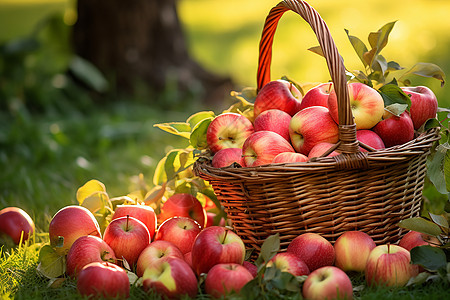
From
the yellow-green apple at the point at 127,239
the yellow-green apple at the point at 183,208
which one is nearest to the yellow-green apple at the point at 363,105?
the yellow-green apple at the point at 183,208

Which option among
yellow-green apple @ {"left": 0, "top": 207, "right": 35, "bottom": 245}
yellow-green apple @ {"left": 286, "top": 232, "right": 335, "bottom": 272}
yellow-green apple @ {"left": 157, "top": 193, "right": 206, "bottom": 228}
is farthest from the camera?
yellow-green apple @ {"left": 0, "top": 207, "right": 35, "bottom": 245}

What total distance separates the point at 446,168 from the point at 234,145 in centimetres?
81

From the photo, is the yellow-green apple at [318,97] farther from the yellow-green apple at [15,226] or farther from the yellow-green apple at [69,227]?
the yellow-green apple at [15,226]

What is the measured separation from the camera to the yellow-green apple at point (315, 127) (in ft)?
6.24

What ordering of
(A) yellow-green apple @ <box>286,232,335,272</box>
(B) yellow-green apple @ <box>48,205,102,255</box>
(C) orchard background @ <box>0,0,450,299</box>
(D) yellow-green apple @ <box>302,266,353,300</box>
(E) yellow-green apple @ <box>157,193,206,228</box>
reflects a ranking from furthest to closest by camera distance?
(C) orchard background @ <box>0,0,450,299</box>, (E) yellow-green apple @ <box>157,193,206,228</box>, (B) yellow-green apple @ <box>48,205,102,255</box>, (A) yellow-green apple @ <box>286,232,335,272</box>, (D) yellow-green apple @ <box>302,266,353,300</box>

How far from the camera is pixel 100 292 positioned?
163cm

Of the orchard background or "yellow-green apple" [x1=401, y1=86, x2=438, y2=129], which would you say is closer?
"yellow-green apple" [x1=401, y1=86, x2=438, y2=129]

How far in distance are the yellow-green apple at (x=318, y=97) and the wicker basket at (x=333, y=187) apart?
32cm

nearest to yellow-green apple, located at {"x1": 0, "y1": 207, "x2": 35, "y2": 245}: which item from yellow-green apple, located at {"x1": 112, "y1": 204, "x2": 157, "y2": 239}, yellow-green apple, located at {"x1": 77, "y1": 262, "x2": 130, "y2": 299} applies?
yellow-green apple, located at {"x1": 112, "y1": 204, "x2": 157, "y2": 239}

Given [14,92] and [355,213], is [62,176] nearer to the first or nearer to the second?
[14,92]

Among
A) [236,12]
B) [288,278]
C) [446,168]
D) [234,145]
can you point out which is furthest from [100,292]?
[236,12]

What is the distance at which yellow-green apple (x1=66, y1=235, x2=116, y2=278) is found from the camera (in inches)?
72.2

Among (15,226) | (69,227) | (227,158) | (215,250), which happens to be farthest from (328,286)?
(15,226)

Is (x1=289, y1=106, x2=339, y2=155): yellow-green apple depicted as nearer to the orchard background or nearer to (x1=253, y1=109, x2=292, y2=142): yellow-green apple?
(x1=253, y1=109, x2=292, y2=142): yellow-green apple
